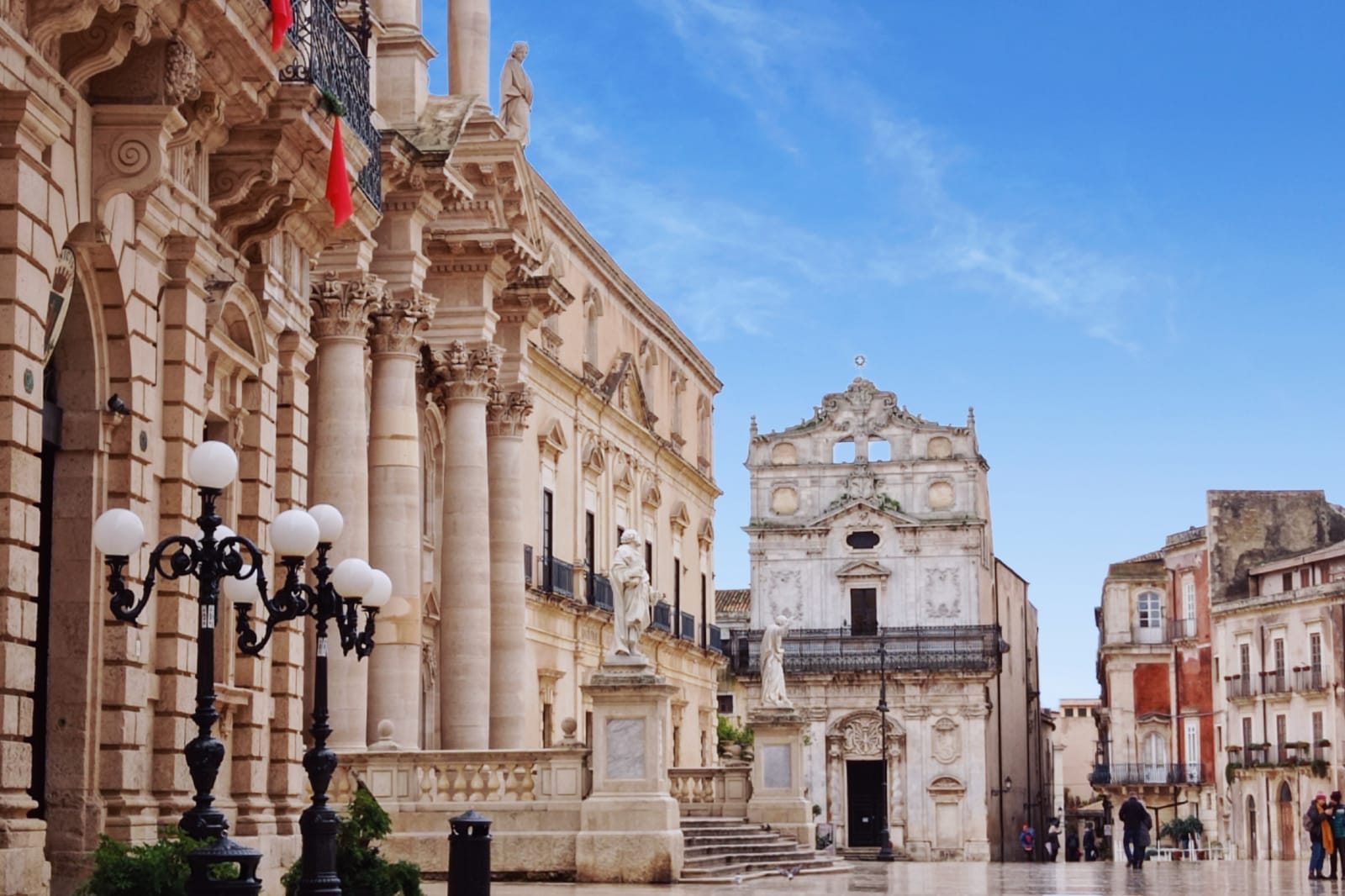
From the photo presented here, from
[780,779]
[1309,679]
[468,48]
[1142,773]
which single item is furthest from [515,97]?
[1142,773]

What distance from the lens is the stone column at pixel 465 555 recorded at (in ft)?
94.2

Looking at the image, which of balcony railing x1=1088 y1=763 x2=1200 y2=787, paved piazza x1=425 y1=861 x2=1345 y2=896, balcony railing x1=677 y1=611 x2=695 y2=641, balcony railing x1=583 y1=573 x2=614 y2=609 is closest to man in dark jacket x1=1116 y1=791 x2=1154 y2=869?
paved piazza x1=425 y1=861 x2=1345 y2=896

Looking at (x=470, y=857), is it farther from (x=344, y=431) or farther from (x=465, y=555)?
(x=465, y=555)

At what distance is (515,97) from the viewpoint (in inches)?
1233

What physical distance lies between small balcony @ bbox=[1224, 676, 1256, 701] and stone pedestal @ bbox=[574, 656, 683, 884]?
48735 mm

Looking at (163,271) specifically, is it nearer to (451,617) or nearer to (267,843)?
(267,843)

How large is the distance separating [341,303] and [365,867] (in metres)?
9.34

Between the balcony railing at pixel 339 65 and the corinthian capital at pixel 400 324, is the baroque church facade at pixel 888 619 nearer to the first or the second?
the corinthian capital at pixel 400 324

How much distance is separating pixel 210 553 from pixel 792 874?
Result: 16.8 m

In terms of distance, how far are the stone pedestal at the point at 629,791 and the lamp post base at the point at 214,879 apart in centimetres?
1302

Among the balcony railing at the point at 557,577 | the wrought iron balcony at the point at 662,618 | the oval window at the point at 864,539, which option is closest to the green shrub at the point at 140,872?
the balcony railing at the point at 557,577

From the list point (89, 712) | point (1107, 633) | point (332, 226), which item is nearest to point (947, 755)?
point (1107, 633)

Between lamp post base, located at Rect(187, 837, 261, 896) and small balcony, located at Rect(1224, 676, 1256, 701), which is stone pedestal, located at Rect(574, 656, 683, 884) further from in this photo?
small balcony, located at Rect(1224, 676, 1256, 701)

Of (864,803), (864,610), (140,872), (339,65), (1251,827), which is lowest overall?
(1251,827)
